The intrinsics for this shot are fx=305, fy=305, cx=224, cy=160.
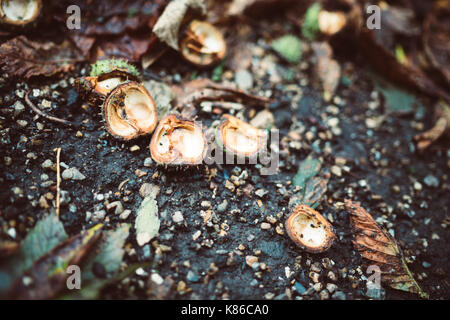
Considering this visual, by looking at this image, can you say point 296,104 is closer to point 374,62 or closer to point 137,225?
point 374,62

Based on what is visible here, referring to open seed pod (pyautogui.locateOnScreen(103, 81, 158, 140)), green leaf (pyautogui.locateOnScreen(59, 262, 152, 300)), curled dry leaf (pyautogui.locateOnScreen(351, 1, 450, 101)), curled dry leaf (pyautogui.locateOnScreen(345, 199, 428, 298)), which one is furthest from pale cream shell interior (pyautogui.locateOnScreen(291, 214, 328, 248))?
curled dry leaf (pyautogui.locateOnScreen(351, 1, 450, 101))

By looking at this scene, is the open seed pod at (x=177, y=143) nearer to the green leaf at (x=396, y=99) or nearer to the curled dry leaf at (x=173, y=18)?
the curled dry leaf at (x=173, y=18)

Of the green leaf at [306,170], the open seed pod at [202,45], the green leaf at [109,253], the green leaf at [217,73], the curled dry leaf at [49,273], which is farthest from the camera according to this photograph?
the green leaf at [217,73]

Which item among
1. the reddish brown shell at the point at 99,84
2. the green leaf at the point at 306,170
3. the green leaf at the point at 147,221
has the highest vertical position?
the reddish brown shell at the point at 99,84

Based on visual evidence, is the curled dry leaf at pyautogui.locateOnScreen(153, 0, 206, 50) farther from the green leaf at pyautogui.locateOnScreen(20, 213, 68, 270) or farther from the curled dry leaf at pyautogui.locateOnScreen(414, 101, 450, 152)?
the curled dry leaf at pyautogui.locateOnScreen(414, 101, 450, 152)

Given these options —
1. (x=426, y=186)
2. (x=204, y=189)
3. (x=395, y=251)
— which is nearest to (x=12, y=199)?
(x=204, y=189)

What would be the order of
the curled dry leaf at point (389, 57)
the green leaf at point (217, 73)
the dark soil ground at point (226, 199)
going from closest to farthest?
the dark soil ground at point (226, 199) < the green leaf at point (217, 73) < the curled dry leaf at point (389, 57)

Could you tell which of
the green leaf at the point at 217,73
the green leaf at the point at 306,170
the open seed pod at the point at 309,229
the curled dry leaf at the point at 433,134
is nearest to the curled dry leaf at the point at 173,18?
the green leaf at the point at 217,73
